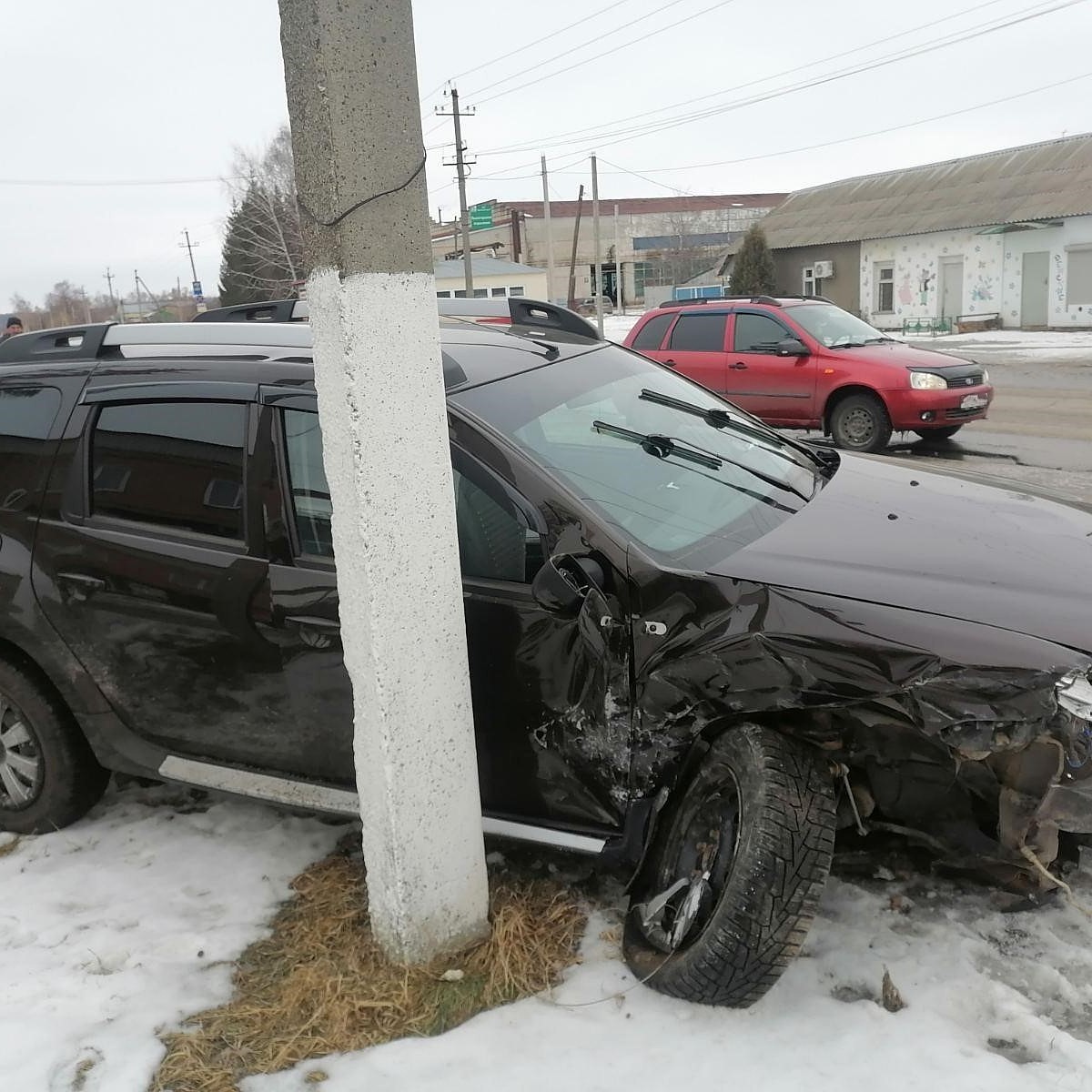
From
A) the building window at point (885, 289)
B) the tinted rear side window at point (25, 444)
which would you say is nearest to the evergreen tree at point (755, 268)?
the building window at point (885, 289)

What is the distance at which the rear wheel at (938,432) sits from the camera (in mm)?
10656

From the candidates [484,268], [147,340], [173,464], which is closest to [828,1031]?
[173,464]

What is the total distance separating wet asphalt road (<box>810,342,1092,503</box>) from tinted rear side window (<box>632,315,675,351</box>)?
92.5 inches

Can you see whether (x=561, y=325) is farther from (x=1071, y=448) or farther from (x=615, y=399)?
(x=1071, y=448)

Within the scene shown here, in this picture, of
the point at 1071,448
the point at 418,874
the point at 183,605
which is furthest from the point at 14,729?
the point at 1071,448

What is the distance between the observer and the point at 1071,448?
1013 centimetres

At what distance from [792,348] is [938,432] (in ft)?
6.06

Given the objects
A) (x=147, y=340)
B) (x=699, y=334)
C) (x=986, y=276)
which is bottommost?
(x=699, y=334)

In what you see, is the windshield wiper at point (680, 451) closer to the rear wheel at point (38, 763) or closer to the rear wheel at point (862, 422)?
the rear wheel at point (38, 763)

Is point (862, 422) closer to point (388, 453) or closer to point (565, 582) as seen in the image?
point (565, 582)

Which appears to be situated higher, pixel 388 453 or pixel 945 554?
pixel 388 453

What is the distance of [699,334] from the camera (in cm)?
1177

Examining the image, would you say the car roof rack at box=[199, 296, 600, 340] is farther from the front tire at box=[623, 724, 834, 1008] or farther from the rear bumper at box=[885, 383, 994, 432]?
the rear bumper at box=[885, 383, 994, 432]

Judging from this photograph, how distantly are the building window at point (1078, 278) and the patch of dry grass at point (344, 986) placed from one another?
96.9 ft
